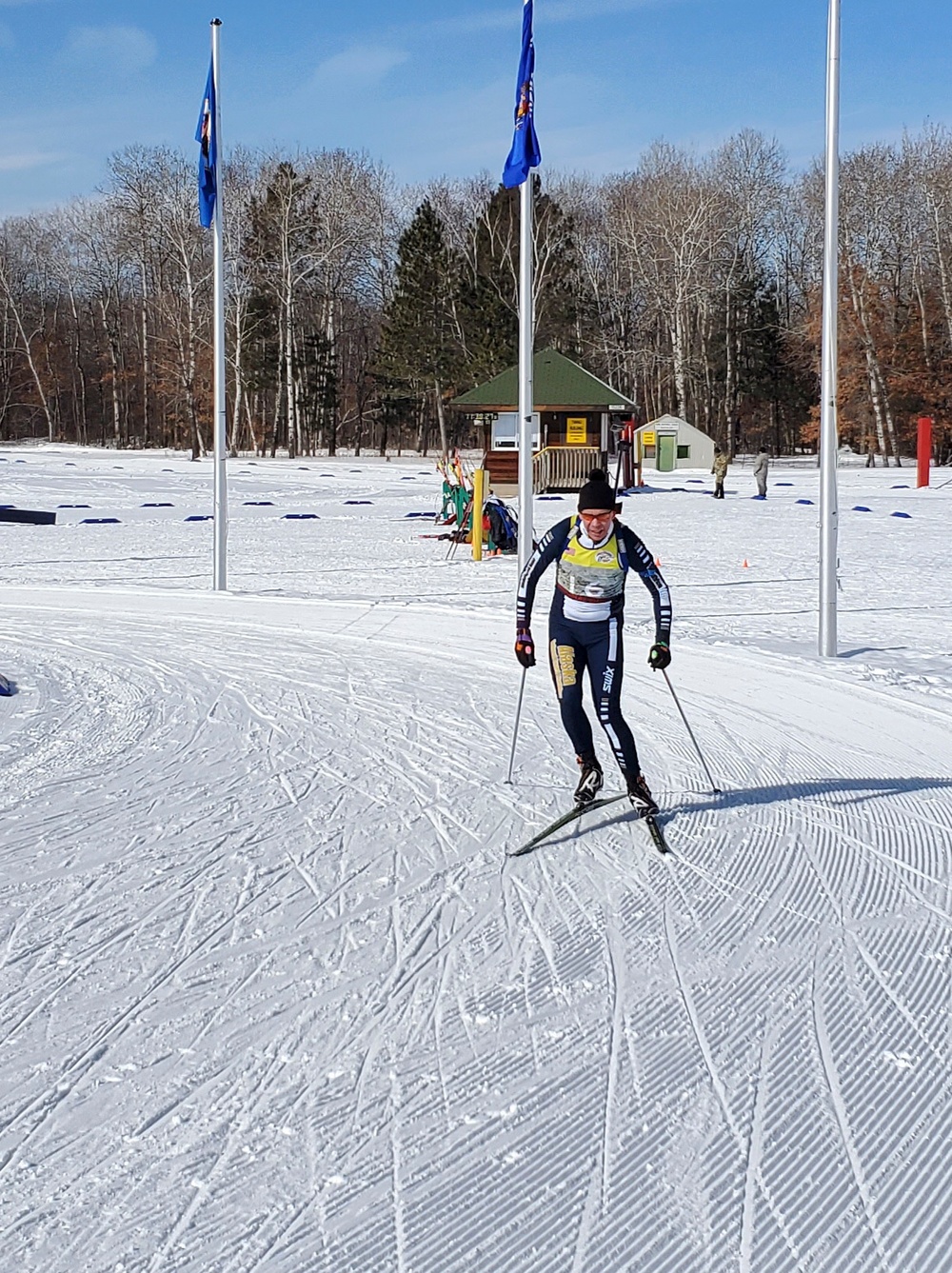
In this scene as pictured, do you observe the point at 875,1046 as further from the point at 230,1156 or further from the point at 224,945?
the point at 224,945

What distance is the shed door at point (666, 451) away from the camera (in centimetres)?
6250

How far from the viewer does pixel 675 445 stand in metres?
63.2

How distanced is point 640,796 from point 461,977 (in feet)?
7.04

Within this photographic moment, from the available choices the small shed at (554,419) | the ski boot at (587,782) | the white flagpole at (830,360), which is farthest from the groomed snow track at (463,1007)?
the small shed at (554,419)

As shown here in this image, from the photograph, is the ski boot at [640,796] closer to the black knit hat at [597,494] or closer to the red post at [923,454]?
the black knit hat at [597,494]

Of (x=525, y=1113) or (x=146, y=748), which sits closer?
(x=525, y=1113)

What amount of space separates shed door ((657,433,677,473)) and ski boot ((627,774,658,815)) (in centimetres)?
5655

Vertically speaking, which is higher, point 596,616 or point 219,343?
point 219,343

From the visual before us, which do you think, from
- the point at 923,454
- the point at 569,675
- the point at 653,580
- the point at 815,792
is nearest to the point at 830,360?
the point at 815,792

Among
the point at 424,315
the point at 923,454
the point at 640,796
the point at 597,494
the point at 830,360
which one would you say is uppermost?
the point at 424,315

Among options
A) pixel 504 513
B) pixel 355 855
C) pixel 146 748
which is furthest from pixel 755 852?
pixel 504 513

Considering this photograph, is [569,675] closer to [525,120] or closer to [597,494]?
[597,494]

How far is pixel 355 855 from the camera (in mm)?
6574

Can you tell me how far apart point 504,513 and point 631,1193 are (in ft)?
67.6
